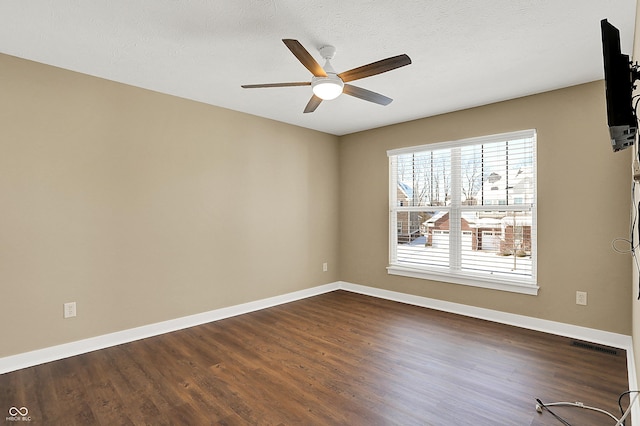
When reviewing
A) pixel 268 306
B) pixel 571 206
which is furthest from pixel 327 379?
pixel 571 206

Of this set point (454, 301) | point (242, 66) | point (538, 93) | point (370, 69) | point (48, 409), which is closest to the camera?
point (48, 409)

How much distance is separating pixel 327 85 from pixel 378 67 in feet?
1.32

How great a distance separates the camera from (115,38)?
2.45 metres

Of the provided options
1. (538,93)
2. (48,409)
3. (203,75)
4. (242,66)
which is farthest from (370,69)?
(48,409)

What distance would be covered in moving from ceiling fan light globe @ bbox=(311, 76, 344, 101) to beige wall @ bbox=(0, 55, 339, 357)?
188 centimetres

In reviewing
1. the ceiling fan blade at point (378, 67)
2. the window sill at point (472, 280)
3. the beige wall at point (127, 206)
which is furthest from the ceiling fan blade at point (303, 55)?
the window sill at point (472, 280)

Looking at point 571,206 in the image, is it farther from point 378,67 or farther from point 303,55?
point 303,55

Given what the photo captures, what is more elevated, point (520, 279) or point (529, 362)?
point (520, 279)

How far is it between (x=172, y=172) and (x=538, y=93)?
4008mm

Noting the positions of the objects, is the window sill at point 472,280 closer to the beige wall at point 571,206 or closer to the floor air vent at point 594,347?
the beige wall at point 571,206

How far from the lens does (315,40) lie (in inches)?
97.7

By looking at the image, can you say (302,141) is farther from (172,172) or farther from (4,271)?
(4,271)

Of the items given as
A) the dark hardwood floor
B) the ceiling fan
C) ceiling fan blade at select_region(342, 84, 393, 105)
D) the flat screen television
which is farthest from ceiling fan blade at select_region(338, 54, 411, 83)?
the dark hardwood floor

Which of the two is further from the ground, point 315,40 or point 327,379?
point 315,40
